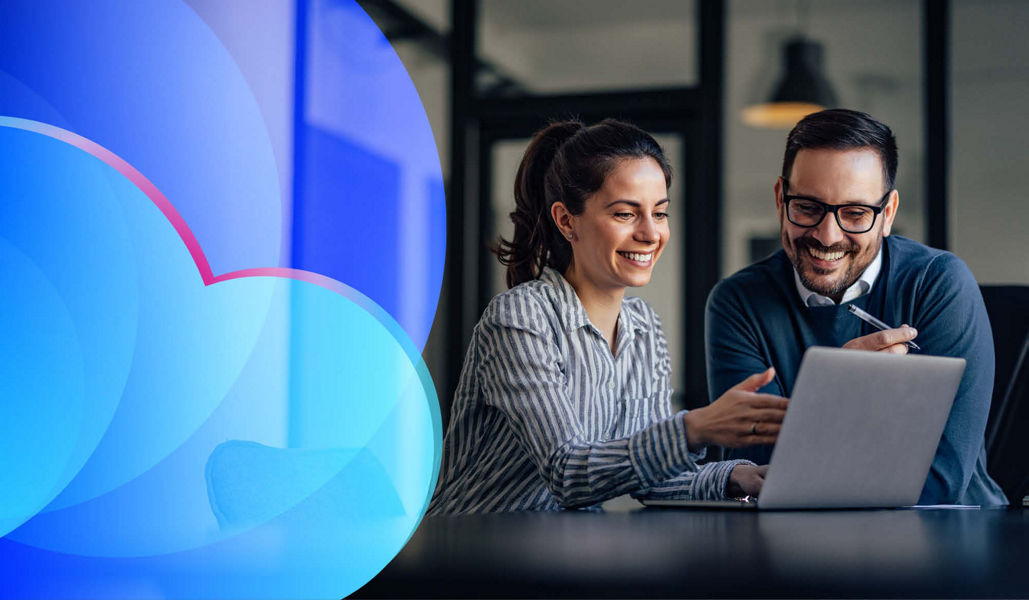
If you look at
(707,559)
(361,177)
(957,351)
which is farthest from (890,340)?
(361,177)

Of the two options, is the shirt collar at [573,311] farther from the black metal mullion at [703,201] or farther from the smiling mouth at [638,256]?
the black metal mullion at [703,201]

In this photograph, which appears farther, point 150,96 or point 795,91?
point 795,91

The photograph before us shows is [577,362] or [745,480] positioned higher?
[577,362]

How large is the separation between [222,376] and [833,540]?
134cm

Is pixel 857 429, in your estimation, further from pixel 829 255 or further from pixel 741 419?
pixel 829 255

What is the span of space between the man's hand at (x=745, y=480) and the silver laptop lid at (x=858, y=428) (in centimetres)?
19

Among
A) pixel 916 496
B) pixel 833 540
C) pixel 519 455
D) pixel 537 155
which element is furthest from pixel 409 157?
pixel 833 540

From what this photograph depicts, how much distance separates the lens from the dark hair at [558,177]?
1.77 metres

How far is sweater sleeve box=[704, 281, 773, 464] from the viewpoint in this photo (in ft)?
6.23

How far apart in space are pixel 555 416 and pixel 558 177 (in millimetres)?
516

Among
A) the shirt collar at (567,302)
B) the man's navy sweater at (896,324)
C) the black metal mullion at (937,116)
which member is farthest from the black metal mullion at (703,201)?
the shirt collar at (567,302)

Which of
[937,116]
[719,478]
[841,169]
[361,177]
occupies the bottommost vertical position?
[719,478]

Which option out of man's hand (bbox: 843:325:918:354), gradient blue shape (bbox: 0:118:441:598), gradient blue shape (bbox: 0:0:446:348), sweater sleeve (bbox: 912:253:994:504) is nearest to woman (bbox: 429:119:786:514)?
gradient blue shape (bbox: 0:118:441:598)

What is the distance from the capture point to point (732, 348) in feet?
6.33
